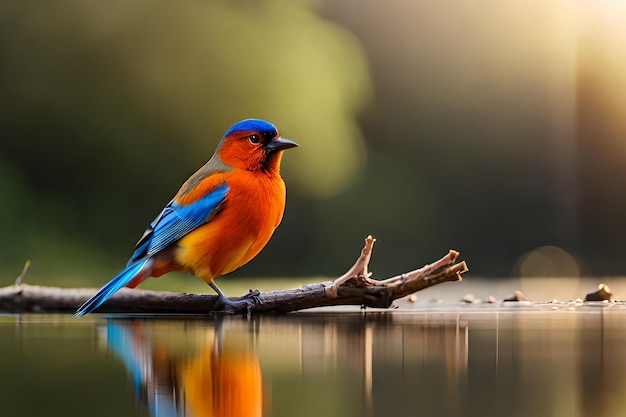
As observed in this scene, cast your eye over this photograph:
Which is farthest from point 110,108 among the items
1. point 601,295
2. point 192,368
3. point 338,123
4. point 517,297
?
point 192,368

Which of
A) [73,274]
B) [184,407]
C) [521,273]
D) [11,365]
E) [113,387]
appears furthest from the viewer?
[521,273]

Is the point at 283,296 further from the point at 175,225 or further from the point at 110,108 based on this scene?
the point at 110,108

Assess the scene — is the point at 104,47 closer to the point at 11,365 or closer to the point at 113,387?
the point at 11,365

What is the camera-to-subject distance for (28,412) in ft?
4.34

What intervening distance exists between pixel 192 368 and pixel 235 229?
1103 millimetres

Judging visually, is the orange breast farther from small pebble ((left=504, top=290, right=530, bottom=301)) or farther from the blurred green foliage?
the blurred green foliage

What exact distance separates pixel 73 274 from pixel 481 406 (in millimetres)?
3486

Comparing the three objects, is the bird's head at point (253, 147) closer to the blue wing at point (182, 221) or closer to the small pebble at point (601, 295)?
the blue wing at point (182, 221)

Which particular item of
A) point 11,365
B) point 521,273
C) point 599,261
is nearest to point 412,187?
point 521,273

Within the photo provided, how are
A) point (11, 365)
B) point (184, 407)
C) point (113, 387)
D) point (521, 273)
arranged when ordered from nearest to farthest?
1. point (184, 407)
2. point (113, 387)
3. point (11, 365)
4. point (521, 273)

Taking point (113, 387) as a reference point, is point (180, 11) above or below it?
above

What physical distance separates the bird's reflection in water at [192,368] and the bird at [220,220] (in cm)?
30

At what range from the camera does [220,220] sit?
108 inches

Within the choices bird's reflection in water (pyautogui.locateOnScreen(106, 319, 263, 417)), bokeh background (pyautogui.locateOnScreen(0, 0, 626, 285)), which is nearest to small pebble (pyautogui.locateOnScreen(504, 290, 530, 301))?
bokeh background (pyautogui.locateOnScreen(0, 0, 626, 285))
